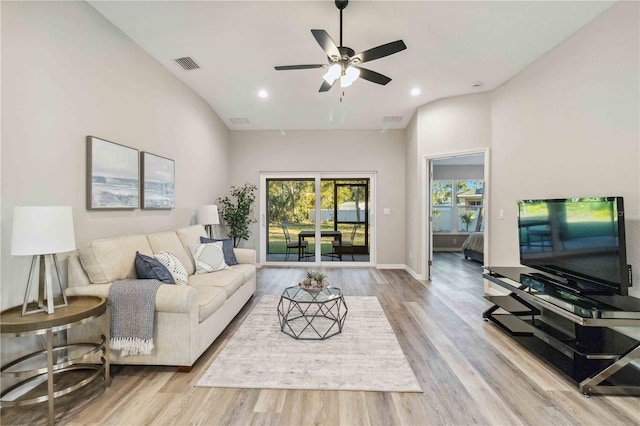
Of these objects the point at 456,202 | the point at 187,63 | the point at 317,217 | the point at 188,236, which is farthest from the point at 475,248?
the point at 187,63

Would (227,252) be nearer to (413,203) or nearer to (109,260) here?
(109,260)

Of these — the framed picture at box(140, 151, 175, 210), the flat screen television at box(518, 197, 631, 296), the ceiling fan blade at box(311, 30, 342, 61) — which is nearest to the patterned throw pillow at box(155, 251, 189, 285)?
the framed picture at box(140, 151, 175, 210)

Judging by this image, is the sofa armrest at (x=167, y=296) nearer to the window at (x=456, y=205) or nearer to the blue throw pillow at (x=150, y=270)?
the blue throw pillow at (x=150, y=270)

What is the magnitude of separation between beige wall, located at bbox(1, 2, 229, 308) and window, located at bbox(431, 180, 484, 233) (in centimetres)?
726

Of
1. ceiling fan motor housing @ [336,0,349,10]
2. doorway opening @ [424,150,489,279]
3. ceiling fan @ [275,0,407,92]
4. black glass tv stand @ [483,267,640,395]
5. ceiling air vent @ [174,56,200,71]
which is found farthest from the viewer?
doorway opening @ [424,150,489,279]

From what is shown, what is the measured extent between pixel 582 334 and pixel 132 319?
3555 millimetres

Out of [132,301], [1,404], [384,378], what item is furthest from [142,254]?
[384,378]

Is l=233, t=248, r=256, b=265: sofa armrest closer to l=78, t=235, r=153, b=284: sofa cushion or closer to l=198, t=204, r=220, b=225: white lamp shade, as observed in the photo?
l=198, t=204, r=220, b=225: white lamp shade

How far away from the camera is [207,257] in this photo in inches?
137

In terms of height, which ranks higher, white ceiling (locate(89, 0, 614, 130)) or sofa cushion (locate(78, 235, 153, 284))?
white ceiling (locate(89, 0, 614, 130))

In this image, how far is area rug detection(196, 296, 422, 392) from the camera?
6.80 ft

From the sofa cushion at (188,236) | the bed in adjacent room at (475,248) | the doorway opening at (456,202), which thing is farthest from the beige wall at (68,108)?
the doorway opening at (456,202)

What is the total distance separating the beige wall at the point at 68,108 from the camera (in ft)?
6.37

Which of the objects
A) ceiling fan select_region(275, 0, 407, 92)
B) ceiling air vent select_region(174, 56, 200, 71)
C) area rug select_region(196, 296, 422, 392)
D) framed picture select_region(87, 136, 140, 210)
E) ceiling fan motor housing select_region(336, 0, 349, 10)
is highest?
ceiling air vent select_region(174, 56, 200, 71)
